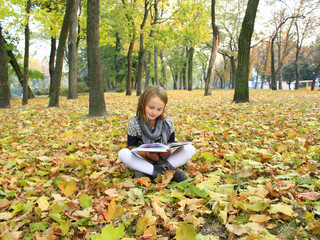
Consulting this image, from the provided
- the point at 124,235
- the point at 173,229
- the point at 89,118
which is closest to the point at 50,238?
the point at 124,235

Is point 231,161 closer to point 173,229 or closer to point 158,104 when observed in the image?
point 158,104

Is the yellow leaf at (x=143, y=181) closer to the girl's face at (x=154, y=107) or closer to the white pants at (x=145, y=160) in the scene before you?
the white pants at (x=145, y=160)

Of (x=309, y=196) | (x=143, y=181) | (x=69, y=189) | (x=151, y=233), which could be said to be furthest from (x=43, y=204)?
(x=309, y=196)

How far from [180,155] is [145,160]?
0.37 m

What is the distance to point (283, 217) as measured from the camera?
4.92 ft

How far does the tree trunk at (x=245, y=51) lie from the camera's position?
7719 millimetres

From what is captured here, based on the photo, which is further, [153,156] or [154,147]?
[153,156]

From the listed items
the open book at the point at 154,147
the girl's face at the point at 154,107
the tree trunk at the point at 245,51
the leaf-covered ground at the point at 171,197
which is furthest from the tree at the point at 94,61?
the tree trunk at the point at 245,51

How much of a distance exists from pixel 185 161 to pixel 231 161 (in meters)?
0.62

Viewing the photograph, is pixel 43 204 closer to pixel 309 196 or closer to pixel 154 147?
pixel 154 147

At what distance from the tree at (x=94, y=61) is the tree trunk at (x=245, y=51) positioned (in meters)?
5.04

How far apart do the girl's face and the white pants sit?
1.48 ft

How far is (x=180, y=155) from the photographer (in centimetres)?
231

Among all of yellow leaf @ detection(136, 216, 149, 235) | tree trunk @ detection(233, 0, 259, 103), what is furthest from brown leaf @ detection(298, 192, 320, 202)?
tree trunk @ detection(233, 0, 259, 103)
